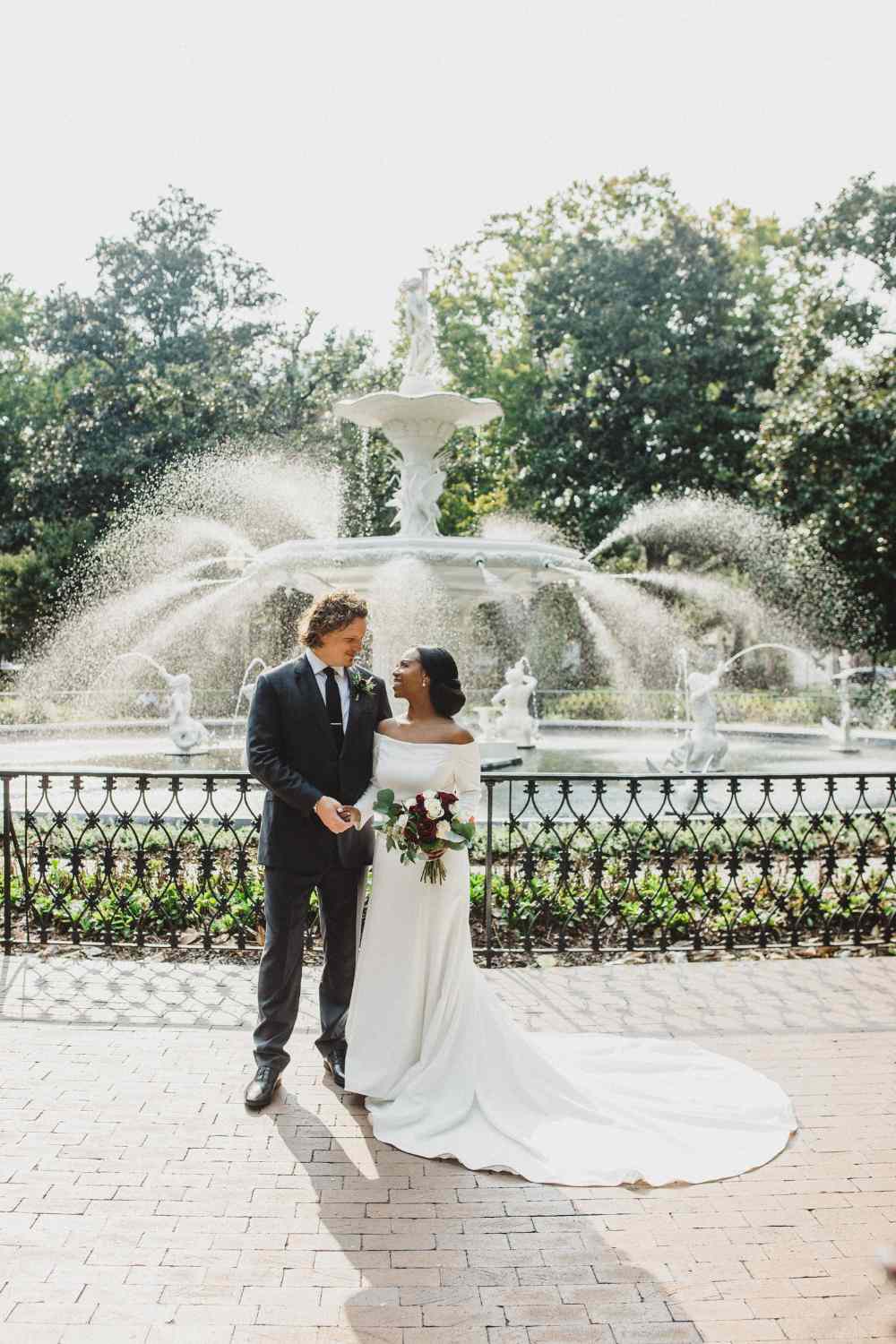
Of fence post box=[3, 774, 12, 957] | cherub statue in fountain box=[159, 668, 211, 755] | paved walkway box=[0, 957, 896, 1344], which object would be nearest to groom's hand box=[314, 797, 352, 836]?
paved walkway box=[0, 957, 896, 1344]

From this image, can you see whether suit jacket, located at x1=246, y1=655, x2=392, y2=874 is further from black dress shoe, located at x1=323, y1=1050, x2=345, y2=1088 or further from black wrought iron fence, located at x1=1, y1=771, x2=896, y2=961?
black wrought iron fence, located at x1=1, y1=771, x2=896, y2=961

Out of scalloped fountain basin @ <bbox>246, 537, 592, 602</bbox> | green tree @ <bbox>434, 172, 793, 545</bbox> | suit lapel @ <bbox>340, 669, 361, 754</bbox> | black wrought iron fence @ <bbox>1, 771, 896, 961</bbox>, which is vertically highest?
green tree @ <bbox>434, 172, 793, 545</bbox>

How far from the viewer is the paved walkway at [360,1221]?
317 centimetres

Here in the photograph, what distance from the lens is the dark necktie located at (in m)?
4.92

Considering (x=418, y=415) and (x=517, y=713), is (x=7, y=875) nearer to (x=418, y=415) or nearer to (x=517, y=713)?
(x=418, y=415)

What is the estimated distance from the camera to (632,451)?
32.1 meters

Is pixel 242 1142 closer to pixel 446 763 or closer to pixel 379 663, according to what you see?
pixel 446 763

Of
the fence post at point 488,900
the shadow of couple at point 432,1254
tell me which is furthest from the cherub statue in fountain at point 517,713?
the shadow of couple at point 432,1254

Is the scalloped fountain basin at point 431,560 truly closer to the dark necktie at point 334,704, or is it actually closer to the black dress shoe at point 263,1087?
the dark necktie at point 334,704

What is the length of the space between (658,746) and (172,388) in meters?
20.6

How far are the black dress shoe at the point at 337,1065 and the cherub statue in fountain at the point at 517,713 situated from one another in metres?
10.9

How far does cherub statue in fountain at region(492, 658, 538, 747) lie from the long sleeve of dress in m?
10.9

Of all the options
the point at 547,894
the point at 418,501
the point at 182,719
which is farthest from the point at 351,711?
the point at 182,719

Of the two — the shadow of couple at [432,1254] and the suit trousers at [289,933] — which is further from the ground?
the suit trousers at [289,933]
